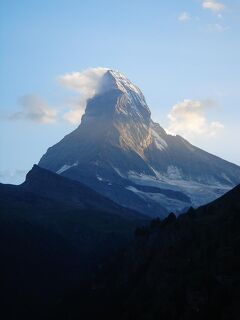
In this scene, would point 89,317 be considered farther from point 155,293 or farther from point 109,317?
point 155,293

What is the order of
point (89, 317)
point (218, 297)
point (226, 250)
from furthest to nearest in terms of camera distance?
point (89, 317) < point (226, 250) < point (218, 297)

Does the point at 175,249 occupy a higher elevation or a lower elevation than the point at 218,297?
higher

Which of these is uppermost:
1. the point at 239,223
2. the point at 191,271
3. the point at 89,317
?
the point at 239,223

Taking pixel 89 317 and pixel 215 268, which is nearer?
pixel 215 268

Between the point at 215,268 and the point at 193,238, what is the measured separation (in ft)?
113

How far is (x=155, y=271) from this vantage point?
7210 inches

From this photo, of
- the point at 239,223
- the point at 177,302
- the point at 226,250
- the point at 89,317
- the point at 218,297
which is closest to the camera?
the point at 218,297

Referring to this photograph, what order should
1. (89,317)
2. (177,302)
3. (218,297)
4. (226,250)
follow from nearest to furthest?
(218,297), (177,302), (226,250), (89,317)

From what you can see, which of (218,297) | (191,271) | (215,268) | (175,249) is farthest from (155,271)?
(218,297)

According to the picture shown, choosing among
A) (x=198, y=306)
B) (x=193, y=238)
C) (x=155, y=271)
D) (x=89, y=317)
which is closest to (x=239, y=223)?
(x=193, y=238)

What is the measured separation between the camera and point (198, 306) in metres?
140

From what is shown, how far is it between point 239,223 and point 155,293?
29999mm

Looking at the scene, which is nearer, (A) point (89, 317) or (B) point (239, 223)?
(B) point (239, 223)

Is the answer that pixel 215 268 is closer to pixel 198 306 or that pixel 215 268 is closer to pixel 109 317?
pixel 198 306
